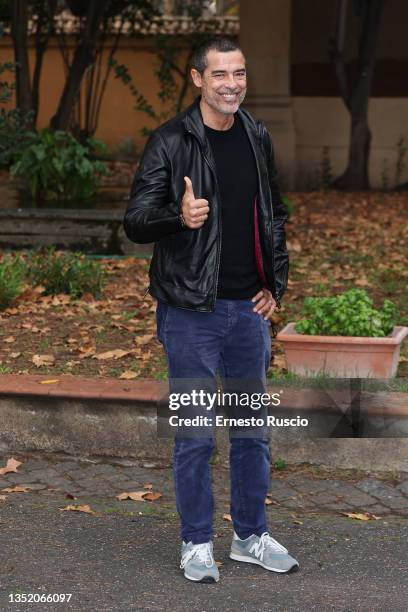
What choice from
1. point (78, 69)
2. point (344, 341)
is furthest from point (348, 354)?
point (78, 69)

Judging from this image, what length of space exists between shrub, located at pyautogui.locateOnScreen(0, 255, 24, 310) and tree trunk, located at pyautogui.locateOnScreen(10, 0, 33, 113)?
18.2 ft

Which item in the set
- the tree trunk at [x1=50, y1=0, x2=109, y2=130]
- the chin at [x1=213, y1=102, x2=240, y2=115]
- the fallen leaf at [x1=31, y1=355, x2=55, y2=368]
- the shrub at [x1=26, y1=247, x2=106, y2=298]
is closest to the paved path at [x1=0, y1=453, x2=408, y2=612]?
the fallen leaf at [x1=31, y1=355, x2=55, y2=368]

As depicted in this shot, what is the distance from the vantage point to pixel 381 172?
21.1 meters

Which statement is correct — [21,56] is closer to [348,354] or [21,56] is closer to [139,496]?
[348,354]

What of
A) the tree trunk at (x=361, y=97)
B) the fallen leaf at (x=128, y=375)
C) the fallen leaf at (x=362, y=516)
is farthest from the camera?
the tree trunk at (x=361, y=97)

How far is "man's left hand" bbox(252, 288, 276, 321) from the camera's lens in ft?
16.6

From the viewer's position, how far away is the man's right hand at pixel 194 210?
15.4ft

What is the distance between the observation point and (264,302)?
199 inches

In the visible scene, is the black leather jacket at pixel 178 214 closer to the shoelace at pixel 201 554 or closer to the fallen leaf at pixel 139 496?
the shoelace at pixel 201 554

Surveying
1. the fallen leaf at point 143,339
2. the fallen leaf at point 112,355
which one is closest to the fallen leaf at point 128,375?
the fallen leaf at point 112,355

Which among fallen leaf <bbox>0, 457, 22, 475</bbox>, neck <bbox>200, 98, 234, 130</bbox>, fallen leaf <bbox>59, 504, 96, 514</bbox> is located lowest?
fallen leaf <bbox>0, 457, 22, 475</bbox>

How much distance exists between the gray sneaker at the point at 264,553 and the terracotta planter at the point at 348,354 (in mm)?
2271

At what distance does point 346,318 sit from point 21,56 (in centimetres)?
914

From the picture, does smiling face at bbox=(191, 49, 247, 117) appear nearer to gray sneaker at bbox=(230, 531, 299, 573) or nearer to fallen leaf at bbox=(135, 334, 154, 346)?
gray sneaker at bbox=(230, 531, 299, 573)
